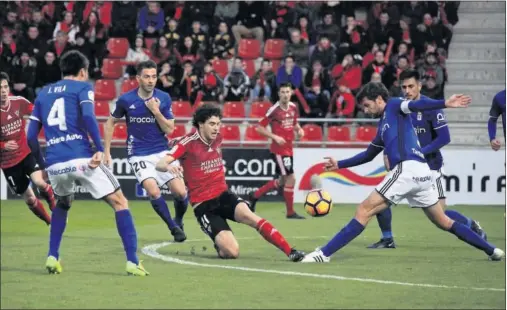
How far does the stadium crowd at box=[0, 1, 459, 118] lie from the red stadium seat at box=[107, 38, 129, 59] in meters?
0.13

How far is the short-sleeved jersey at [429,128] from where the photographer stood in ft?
42.7

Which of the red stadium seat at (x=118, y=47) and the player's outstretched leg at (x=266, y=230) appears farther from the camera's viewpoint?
the red stadium seat at (x=118, y=47)

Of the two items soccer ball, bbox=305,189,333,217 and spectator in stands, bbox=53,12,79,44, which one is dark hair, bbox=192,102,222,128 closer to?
soccer ball, bbox=305,189,333,217

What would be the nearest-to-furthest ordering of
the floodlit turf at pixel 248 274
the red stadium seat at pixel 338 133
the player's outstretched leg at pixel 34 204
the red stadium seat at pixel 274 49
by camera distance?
the floodlit turf at pixel 248 274, the player's outstretched leg at pixel 34 204, the red stadium seat at pixel 338 133, the red stadium seat at pixel 274 49

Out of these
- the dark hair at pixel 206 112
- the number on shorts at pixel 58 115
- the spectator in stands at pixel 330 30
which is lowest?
the dark hair at pixel 206 112

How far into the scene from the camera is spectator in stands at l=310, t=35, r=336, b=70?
951 inches

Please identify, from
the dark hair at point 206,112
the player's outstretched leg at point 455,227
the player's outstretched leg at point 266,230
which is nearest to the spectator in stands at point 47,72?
the dark hair at point 206,112

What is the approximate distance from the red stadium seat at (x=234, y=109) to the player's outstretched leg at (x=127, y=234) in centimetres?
1328

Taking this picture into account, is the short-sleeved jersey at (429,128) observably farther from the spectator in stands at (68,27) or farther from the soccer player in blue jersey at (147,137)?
the spectator in stands at (68,27)

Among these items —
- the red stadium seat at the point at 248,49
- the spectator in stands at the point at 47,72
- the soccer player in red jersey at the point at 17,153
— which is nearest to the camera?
the soccer player in red jersey at the point at 17,153

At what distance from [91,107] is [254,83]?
1413cm

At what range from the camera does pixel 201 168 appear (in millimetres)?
11984

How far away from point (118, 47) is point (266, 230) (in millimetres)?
15482

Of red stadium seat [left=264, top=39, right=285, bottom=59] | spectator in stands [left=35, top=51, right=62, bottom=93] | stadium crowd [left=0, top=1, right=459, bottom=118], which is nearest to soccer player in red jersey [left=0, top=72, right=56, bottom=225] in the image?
stadium crowd [left=0, top=1, right=459, bottom=118]
